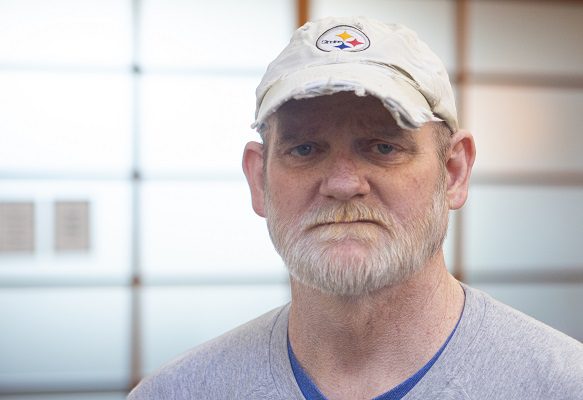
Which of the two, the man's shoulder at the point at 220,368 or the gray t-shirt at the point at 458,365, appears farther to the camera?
the man's shoulder at the point at 220,368

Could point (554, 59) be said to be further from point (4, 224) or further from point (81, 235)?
point (4, 224)

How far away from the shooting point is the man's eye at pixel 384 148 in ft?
2.88

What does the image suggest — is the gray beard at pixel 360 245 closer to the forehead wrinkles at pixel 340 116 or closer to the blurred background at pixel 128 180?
the forehead wrinkles at pixel 340 116

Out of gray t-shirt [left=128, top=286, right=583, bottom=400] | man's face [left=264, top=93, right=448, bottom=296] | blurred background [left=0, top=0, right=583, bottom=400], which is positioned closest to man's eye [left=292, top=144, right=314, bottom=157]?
man's face [left=264, top=93, right=448, bottom=296]

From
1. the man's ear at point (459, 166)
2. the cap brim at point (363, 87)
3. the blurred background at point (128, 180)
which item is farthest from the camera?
the blurred background at point (128, 180)

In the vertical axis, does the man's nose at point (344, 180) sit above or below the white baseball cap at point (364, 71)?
below

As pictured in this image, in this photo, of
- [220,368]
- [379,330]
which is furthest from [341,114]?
[220,368]

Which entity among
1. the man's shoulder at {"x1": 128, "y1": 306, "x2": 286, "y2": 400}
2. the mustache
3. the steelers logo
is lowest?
the man's shoulder at {"x1": 128, "y1": 306, "x2": 286, "y2": 400}

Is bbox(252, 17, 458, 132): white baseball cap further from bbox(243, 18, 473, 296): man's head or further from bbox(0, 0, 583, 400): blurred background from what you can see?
bbox(0, 0, 583, 400): blurred background

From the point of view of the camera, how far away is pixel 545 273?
3.23m

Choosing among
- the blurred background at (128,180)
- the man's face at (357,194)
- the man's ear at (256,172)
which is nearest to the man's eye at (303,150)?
the man's face at (357,194)

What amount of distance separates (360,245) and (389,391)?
0.53 feet

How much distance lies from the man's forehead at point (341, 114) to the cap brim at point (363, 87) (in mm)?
23

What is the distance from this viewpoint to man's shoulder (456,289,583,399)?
0.87 meters
